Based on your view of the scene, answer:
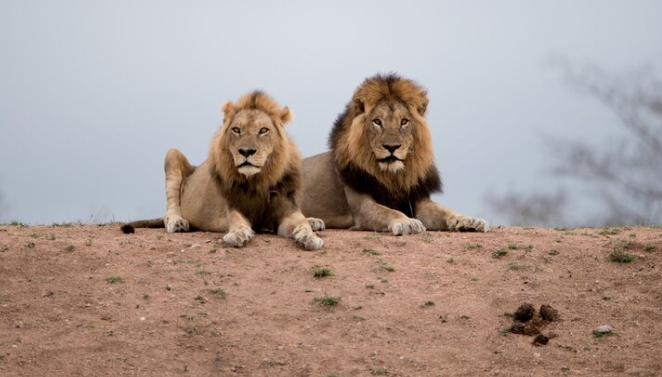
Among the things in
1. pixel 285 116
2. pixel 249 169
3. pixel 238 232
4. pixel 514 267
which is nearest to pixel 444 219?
pixel 514 267

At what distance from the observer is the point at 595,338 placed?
7.29 meters

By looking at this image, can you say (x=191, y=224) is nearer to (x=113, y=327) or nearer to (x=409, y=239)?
(x=409, y=239)

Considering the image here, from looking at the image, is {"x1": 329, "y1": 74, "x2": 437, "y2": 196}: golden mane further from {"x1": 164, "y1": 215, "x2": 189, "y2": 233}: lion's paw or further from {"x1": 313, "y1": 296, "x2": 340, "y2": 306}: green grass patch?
{"x1": 313, "y1": 296, "x2": 340, "y2": 306}: green grass patch

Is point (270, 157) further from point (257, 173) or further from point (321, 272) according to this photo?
point (321, 272)

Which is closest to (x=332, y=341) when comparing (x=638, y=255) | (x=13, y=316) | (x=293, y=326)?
(x=293, y=326)

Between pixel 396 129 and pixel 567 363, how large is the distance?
3482 millimetres

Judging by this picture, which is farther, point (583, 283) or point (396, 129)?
point (396, 129)

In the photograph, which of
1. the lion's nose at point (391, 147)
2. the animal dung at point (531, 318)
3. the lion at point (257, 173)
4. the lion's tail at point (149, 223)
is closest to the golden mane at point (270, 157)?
the lion at point (257, 173)

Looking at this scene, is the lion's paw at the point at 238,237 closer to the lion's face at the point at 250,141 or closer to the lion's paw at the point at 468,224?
the lion's face at the point at 250,141

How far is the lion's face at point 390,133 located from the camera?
9.84m

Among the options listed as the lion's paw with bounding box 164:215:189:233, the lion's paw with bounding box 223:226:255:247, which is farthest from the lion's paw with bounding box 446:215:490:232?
the lion's paw with bounding box 164:215:189:233

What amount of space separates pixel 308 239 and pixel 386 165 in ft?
5.10

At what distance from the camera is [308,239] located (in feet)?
28.4

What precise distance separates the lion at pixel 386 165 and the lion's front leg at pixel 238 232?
127 cm
